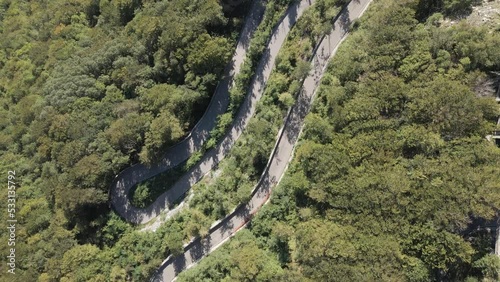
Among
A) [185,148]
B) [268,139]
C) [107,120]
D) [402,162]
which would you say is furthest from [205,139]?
[402,162]

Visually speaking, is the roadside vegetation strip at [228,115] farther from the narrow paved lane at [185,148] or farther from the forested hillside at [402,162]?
the forested hillside at [402,162]

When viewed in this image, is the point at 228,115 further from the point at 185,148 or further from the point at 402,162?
the point at 402,162

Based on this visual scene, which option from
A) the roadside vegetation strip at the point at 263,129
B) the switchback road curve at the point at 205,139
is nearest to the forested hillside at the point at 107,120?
the switchback road curve at the point at 205,139

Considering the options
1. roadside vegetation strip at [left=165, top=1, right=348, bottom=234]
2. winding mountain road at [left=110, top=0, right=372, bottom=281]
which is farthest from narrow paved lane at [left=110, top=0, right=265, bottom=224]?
roadside vegetation strip at [left=165, top=1, right=348, bottom=234]

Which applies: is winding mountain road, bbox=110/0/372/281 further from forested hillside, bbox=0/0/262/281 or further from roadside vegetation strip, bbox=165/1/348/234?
forested hillside, bbox=0/0/262/281

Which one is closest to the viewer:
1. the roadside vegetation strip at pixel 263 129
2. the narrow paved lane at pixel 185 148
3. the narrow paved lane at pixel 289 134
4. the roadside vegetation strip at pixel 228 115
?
the narrow paved lane at pixel 289 134

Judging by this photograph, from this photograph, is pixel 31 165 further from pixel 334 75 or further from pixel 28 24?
pixel 334 75
